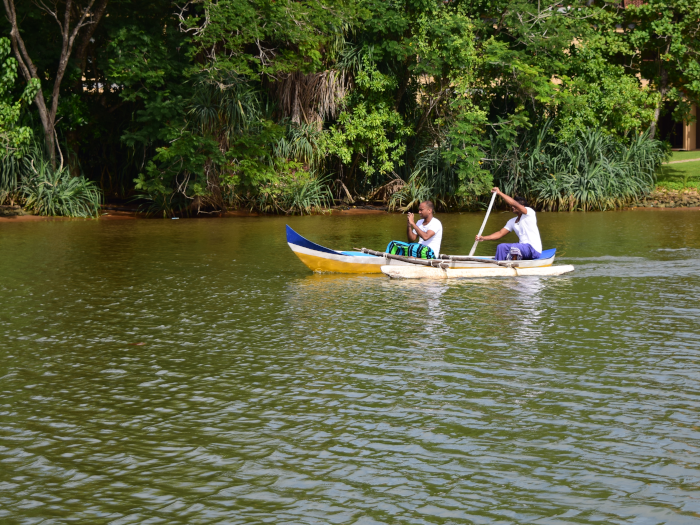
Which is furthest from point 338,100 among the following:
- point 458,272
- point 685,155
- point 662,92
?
point 685,155

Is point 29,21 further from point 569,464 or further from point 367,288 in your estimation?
point 569,464

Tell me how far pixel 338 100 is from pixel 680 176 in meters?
15.4

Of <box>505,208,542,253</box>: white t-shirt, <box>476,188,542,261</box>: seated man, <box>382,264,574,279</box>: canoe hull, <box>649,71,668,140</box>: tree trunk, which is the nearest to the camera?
<box>382,264,574,279</box>: canoe hull

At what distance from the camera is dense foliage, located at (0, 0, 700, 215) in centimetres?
2745

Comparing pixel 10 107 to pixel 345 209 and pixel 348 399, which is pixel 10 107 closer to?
pixel 345 209

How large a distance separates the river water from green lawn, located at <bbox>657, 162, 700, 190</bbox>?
20.5 meters

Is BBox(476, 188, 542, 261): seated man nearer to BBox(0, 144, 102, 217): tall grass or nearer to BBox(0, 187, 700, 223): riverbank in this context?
BBox(0, 187, 700, 223): riverbank

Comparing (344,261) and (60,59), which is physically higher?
(60,59)

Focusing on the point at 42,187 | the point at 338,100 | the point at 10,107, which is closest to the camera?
the point at 10,107

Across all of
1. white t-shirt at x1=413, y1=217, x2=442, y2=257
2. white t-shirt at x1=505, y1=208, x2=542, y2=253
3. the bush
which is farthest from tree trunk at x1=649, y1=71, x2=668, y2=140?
white t-shirt at x1=413, y1=217, x2=442, y2=257

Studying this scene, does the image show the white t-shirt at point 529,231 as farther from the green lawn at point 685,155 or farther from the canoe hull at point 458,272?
the green lawn at point 685,155

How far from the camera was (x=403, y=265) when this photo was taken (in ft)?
52.0

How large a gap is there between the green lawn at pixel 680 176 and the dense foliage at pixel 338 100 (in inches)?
65.5

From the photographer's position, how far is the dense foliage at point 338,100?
2745 centimetres
